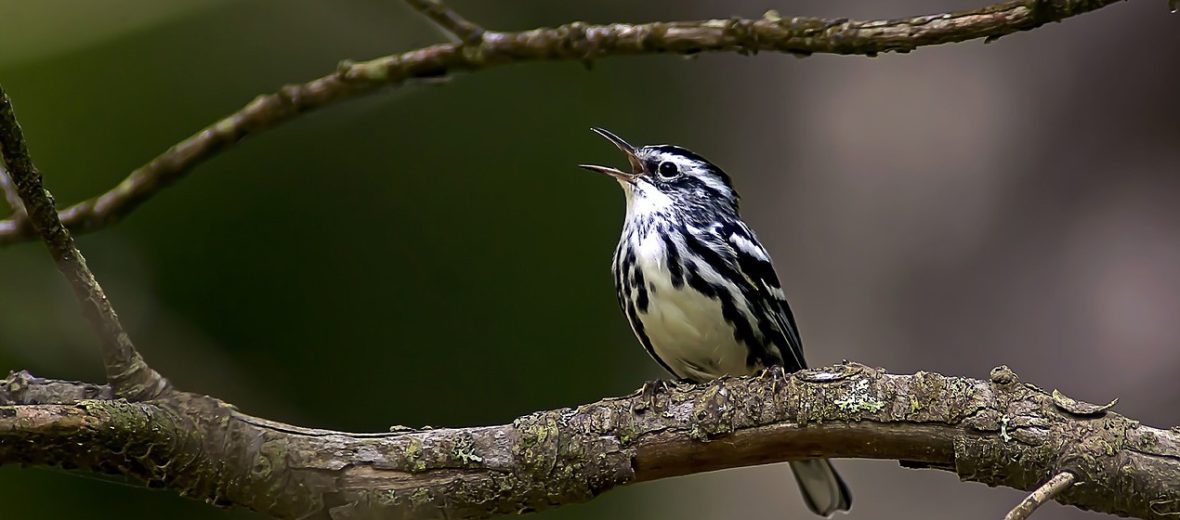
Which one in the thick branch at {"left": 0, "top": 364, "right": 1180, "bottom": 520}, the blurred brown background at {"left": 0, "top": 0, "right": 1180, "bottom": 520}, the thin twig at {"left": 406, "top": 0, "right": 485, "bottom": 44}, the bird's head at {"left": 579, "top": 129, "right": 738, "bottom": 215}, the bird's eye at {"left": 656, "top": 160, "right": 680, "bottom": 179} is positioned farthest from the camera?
the blurred brown background at {"left": 0, "top": 0, "right": 1180, "bottom": 520}

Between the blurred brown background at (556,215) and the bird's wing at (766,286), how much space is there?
1067 mm

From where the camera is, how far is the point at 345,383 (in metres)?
5.09

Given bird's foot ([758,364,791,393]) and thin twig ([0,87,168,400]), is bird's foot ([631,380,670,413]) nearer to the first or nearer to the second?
bird's foot ([758,364,791,393])

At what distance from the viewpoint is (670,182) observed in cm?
373

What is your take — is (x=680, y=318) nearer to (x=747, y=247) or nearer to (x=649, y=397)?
(x=747, y=247)

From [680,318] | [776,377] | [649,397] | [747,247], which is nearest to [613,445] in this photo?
[649,397]

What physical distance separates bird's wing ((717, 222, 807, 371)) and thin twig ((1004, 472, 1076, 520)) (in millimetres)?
1108

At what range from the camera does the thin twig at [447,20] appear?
3111 millimetres

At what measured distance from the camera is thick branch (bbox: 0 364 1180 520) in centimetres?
223

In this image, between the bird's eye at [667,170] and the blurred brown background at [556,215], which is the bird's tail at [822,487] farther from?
the bird's eye at [667,170]

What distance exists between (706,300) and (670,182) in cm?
65

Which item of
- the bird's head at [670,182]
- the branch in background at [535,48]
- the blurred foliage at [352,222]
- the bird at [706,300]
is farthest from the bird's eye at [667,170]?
the blurred foliage at [352,222]

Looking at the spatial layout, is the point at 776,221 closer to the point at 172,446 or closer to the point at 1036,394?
the point at 1036,394

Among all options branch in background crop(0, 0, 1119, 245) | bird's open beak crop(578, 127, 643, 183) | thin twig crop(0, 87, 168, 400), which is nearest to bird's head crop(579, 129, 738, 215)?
bird's open beak crop(578, 127, 643, 183)
